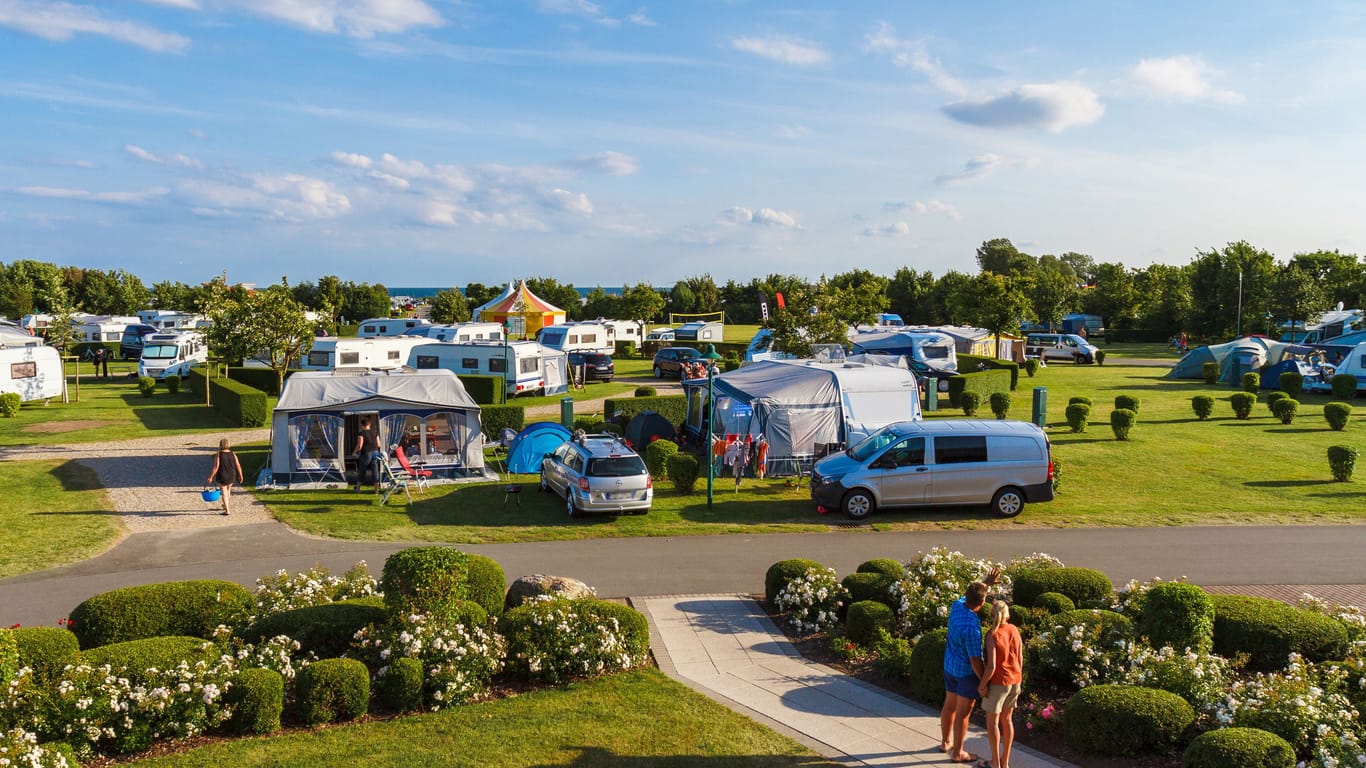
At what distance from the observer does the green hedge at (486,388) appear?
29750 mm

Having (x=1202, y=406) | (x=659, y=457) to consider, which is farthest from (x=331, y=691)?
(x=1202, y=406)

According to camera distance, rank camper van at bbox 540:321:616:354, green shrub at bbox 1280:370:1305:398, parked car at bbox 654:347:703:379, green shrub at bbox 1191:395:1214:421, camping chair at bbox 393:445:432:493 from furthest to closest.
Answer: camper van at bbox 540:321:616:354 < parked car at bbox 654:347:703:379 < green shrub at bbox 1280:370:1305:398 < green shrub at bbox 1191:395:1214:421 < camping chair at bbox 393:445:432:493

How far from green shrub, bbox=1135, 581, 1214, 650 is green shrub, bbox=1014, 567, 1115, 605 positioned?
146cm

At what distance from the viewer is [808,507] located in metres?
17.5

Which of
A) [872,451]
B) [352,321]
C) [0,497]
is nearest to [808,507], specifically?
[872,451]

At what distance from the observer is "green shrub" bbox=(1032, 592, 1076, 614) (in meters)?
9.91

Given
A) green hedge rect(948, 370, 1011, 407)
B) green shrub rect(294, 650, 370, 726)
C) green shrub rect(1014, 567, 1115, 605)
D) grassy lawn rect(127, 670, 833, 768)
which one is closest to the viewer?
grassy lawn rect(127, 670, 833, 768)

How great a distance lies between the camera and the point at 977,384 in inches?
1216

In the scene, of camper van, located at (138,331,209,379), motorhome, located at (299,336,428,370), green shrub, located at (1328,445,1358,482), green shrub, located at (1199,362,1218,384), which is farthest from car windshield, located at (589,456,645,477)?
green shrub, located at (1199,362,1218,384)

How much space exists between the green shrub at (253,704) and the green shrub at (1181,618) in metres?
7.91

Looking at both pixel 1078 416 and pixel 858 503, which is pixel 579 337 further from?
pixel 858 503

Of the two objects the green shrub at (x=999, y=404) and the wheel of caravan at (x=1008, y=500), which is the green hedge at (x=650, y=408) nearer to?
the green shrub at (x=999, y=404)

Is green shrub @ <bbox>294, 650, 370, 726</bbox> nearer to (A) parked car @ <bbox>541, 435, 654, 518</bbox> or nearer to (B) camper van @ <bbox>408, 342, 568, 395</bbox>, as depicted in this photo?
(A) parked car @ <bbox>541, 435, 654, 518</bbox>

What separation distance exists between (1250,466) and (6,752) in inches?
883
